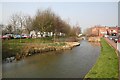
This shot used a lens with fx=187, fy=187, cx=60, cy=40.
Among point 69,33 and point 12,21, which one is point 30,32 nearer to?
point 12,21

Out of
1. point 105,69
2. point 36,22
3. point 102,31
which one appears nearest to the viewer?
point 105,69

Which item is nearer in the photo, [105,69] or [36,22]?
[105,69]

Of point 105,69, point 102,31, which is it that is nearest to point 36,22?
point 105,69

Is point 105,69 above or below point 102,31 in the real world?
below

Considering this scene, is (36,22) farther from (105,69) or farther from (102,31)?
(102,31)

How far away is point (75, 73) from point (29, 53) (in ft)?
37.0

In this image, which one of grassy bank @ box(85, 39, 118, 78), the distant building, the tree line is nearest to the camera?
grassy bank @ box(85, 39, 118, 78)

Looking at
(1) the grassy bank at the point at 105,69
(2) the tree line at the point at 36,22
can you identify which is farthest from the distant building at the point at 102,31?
(1) the grassy bank at the point at 105,69

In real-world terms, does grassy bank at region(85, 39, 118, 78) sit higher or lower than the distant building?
lower

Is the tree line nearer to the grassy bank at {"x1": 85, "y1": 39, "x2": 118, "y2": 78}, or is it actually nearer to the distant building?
the grassy bank at {"x1": 85, "y1": 39, "x2": 118, "y2": 78}

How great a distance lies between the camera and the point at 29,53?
77.2 ft

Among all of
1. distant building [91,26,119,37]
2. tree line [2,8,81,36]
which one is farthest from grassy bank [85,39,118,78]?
distant building [91,26,119,37]

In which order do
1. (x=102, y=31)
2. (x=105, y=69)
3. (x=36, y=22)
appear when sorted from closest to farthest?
(x=105, y=69)
(x=36, y=22)
(x=102, y=31)

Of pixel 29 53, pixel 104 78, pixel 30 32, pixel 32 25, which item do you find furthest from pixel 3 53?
pixel 30 32
